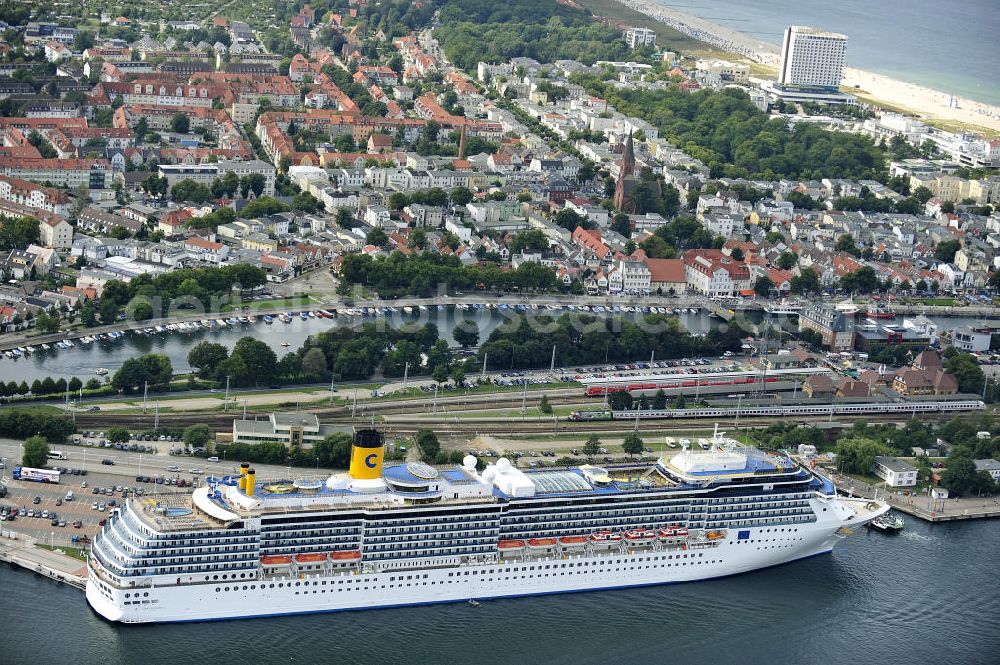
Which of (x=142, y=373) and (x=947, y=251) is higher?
(x=947, y=251)

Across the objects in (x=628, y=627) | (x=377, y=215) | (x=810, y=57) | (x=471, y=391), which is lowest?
(x=628, y=627)

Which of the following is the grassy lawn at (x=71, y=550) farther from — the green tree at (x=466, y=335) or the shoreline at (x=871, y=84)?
→ the shoreline at (x=871, y=84)

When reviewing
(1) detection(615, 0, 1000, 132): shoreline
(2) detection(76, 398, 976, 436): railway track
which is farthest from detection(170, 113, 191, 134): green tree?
(1) detection(615, 0, 1000, 132): shoreline

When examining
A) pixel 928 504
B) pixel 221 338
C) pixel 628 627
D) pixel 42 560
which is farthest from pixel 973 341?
pixel 42 560

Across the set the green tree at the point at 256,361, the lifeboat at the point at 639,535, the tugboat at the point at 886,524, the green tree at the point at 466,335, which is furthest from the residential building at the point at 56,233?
the tugboat at the point at 886,524

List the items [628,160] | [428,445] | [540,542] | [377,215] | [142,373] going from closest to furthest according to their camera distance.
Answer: [540,542], [428,445], [142,373], [377,215], [628,160]

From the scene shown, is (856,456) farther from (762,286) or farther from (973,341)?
(762,286)

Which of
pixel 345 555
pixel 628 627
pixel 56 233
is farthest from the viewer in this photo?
pixel 56 233

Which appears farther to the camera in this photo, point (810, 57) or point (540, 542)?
point (810, 57)
